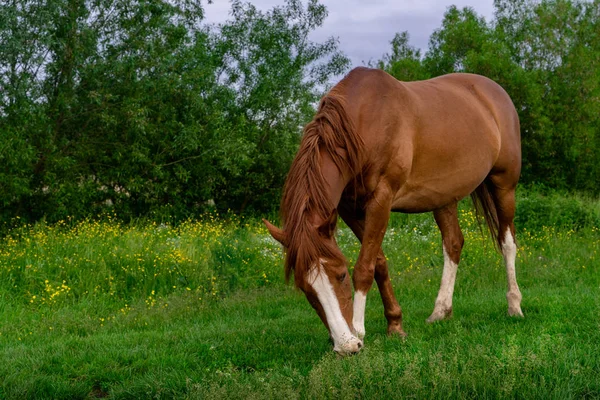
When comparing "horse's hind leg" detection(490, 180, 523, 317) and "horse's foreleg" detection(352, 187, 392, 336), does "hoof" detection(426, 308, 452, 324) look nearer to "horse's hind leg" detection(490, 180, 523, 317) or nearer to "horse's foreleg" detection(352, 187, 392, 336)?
"horse's hind leg" detection(490, 180, 523, 317)

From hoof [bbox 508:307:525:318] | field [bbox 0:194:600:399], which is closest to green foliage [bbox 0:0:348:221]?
field [bbox 0:194:600:399]

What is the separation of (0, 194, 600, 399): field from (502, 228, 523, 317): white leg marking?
16 cm

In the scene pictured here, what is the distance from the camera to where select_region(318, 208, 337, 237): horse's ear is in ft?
14.1

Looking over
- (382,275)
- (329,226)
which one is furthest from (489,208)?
(329,226)

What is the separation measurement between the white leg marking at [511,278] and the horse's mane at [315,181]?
8.28 ft

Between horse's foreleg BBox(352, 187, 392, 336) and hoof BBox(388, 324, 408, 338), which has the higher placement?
horse's foreleg BBox(352, 187, 392, 336)

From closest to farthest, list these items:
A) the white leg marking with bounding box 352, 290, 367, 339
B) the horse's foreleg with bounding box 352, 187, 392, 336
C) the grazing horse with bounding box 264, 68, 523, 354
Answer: the grazing horse with bounding box 264, 68, 523, 354
the white leg marking with bounding box 352, 290, 367, 339
the horse's foreleg with bounding box 352, 187, 392, 336

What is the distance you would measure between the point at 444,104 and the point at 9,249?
24.2 feet

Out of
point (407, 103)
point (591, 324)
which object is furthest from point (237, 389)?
point (591, 324)

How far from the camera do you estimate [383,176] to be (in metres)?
4.98

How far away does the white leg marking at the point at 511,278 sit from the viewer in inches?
243

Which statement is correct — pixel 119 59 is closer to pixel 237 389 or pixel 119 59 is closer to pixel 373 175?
pixel 373 175

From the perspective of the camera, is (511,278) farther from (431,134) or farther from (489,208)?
(431,134)

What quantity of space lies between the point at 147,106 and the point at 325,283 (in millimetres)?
9861
